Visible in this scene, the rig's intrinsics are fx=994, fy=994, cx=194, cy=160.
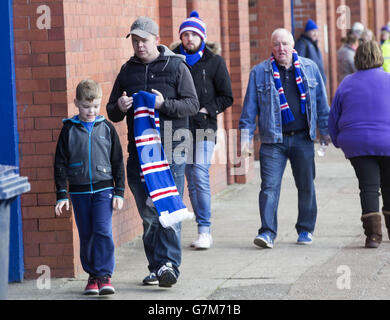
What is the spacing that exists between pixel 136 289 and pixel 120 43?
2.83 metres

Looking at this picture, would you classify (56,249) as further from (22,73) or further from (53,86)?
(22,73)

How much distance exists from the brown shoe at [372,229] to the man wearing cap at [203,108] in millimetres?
1419

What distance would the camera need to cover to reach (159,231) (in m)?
7.44

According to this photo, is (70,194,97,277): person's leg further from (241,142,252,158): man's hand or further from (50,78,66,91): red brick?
(241,142,252,158): man's hand

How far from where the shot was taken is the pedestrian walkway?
725cm

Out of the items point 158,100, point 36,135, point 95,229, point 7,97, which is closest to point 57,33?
point 7,97

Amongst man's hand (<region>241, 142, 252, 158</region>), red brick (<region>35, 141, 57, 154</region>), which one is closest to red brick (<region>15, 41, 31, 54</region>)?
red brick (<region>35, 141, 57, 154</region>)

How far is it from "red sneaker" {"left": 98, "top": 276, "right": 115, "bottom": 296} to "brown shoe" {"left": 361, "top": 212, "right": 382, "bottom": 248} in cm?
261

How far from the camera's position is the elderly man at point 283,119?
29.0 ft

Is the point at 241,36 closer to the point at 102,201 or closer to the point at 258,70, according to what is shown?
the point at 258,70

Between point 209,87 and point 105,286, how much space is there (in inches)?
101

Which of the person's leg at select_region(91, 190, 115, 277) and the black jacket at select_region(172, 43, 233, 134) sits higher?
the black jacket at select_region(172, 43, 233, 134)

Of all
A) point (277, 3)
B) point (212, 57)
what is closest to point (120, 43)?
point (212, 57)

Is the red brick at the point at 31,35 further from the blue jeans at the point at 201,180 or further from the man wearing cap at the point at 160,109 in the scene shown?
the blue jeans at the point at 201,180
